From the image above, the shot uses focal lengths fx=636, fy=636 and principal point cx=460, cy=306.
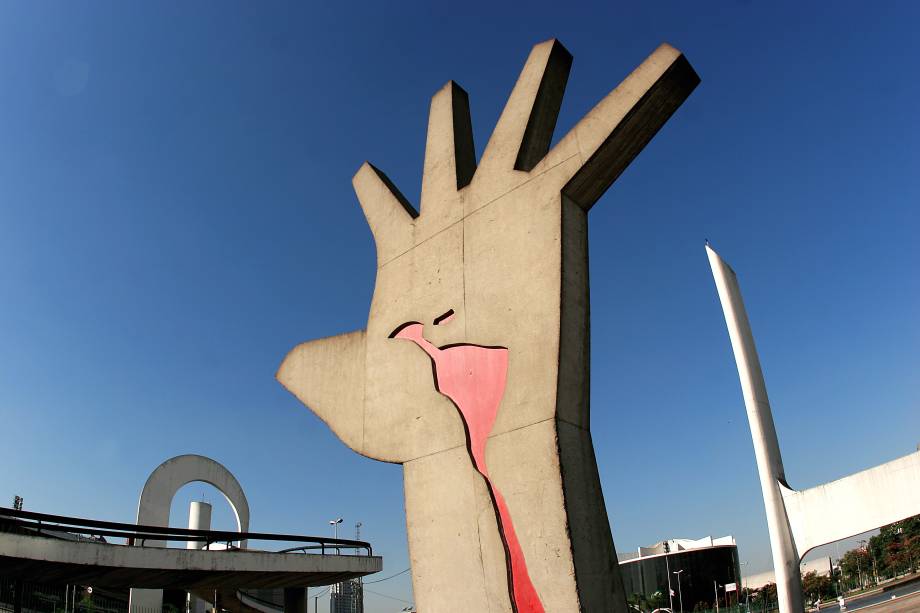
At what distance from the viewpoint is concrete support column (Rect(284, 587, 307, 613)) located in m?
19.0

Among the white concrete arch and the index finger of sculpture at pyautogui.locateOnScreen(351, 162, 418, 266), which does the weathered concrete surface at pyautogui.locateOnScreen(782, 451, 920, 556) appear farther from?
the index finger of sculpture at pyautogui.locateOnScreen(351, 162, 418, 266)

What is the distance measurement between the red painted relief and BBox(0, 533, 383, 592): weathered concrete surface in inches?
396

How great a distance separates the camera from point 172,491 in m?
21.6

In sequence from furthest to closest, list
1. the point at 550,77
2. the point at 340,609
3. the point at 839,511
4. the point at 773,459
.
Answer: the point at 340,609 < the point at 773,459 < the point at 839,511 < the point at 550,77

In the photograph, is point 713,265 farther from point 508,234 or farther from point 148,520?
point 508,234

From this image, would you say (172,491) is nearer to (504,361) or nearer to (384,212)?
(384,212)

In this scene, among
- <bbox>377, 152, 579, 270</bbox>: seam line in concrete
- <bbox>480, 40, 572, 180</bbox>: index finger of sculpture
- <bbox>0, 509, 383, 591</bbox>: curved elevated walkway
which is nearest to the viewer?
<bbox>377, 152, 579, 270</bbox>: seam line in concrete

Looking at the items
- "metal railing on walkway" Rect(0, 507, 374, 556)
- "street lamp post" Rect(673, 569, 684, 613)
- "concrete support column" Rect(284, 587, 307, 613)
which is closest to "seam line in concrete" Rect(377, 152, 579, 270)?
"metal railing on walkway" Rect(0, 507, 374, 556)

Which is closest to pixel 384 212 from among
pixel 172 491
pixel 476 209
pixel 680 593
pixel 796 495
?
pixel 476 209

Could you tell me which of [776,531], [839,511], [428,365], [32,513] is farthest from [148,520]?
[839,511]

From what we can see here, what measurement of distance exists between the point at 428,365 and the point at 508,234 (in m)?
1.35

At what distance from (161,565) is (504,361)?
1156cm

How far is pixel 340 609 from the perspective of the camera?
93250mm

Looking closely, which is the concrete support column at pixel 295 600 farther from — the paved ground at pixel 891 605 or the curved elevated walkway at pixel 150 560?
the paved ground at pixel 891 605
